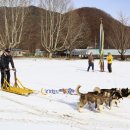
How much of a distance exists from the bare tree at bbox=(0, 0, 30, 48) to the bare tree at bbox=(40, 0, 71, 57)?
12.8 ft

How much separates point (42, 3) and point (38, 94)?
164 ft

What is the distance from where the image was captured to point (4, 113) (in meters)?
10.4

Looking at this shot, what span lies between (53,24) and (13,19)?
7.42m

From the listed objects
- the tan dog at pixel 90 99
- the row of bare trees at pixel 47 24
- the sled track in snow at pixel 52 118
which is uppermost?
the row of bare trees at pixel 47 24

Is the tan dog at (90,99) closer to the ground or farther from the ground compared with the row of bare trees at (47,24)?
closer to the ground

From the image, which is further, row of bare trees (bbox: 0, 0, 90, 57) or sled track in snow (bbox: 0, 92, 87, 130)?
row of bare trees (bbox: 0, 0, 90, 57)

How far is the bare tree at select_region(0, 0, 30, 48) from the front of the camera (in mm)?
56625

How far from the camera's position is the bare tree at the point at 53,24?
197 feet

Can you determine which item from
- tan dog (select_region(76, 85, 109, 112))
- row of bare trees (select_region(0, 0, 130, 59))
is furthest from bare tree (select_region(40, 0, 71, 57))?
tan dog (select_region(76, 85, 109, 112))

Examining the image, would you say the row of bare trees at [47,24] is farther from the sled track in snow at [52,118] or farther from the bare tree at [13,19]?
the sled track in snow at [52,118]

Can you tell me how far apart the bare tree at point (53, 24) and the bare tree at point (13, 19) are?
391 centimetres

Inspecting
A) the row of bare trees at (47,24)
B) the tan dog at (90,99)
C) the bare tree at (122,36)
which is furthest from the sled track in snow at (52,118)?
the bare tree at (122,36)

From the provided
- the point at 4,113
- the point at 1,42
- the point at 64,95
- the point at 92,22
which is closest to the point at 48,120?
the point at 4,113

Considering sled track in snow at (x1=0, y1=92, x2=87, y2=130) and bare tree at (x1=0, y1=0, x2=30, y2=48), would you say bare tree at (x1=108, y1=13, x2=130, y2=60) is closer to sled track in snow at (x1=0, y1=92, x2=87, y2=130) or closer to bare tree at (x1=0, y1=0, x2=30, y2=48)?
bare tree at (x1=0, y1=0, x2=30, y2=48)
